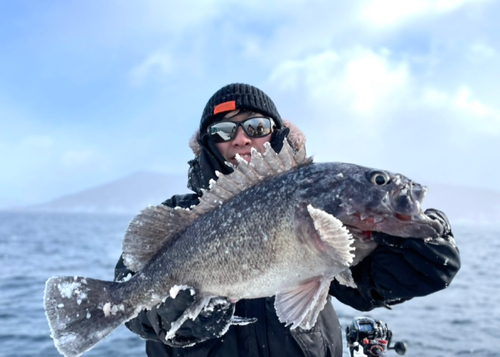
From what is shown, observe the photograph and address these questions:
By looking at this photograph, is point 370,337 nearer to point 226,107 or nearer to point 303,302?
point 303,302

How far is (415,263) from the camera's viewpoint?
114 inches

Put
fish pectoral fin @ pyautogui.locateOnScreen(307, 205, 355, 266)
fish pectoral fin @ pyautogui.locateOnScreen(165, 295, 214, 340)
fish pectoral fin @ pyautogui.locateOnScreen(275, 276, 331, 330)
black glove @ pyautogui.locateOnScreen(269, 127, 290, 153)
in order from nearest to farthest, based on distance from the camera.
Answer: fish pectoral fin @ pyautogui.locateOnScreen(307, 205, 355, 266), fish pectoral fin @ pyautogui.locateOnScreen(275, 276, 331, 330), fish pectoral fin @ pyautogui.locateOnScreen(165, 295, 214, 340), black glove @ pyautogui.locateOnScreen(269, 127, 290, 153)

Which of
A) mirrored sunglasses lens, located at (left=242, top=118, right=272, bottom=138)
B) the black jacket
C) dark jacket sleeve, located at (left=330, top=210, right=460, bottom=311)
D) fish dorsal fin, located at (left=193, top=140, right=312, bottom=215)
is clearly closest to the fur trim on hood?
mirrored sunglasses lens, located at (left=242, top=118, right=272, bottom=138)

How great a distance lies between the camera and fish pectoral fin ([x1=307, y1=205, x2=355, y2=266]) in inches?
101

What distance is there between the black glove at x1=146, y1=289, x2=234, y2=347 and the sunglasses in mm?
2073

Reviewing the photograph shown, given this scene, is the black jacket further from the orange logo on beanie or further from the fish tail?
the orange logo on beanie

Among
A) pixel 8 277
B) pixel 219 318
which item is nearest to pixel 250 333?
pixel 219 318

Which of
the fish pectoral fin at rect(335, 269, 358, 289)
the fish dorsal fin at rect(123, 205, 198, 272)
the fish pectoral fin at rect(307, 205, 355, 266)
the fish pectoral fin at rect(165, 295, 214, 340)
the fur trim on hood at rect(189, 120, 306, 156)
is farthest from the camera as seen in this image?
the fur trim on hood at rect(189, 120, 306, 156)

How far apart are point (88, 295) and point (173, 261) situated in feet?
2.54

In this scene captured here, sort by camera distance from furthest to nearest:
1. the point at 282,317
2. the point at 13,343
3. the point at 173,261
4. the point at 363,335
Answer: the point at 13,343 < the point at 363,335 < the point at 173,261 < the point at 282,317

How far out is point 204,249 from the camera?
9.86 feet

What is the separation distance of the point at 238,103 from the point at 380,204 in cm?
255

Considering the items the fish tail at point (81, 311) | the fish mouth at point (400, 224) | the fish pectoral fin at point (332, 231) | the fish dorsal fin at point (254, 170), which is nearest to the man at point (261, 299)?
the fish mouth at point (400, 224)

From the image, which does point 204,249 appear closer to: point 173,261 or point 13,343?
point 173,261
